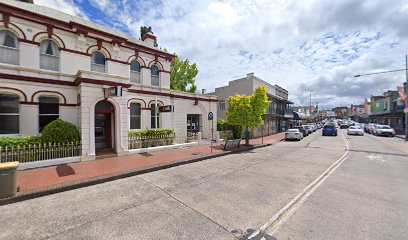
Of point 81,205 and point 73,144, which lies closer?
point 81,205

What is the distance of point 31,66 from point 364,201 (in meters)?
16.1

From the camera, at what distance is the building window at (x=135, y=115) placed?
587 inches

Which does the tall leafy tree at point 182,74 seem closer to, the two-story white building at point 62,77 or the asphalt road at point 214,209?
the two-story white building at point 62,77

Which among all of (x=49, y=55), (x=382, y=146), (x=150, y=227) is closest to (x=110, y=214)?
(x=150, y=227)

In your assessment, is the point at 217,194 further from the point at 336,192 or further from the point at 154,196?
the point at 336,192

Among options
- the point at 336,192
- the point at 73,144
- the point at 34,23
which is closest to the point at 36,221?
the point at 73,144

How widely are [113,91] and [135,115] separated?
16.6 ft

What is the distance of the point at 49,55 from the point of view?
11.2 metres

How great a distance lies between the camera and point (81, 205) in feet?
17.0

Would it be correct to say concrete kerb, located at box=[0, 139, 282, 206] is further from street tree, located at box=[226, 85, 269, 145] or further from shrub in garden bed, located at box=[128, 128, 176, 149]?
street tree, located at box=[226, 85, 269, 145]

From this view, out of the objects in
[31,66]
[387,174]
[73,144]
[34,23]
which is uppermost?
[34,23]

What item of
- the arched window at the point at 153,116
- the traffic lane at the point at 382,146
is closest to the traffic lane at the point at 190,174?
the arched window at the point at 153,116

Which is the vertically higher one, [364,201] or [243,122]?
[243,122]

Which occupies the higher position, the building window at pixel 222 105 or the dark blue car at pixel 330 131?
the building window at pixel 222 105
